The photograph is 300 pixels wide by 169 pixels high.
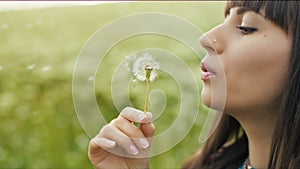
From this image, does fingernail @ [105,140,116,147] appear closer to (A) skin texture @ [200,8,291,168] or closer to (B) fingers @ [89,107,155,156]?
(B) fingers @ [89,107,155,156]

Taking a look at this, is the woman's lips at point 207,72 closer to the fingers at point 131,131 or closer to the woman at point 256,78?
the woman at point 256,78

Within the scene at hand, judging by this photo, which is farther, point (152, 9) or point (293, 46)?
point (152, 9)

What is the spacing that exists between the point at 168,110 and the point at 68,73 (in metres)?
0.29

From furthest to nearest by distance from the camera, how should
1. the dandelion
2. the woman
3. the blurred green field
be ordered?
the blurred green field → the woman → the dandelion

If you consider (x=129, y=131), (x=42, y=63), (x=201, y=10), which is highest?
(x=129, y=131)

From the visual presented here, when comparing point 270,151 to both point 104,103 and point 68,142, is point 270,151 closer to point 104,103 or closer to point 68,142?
point 104,103

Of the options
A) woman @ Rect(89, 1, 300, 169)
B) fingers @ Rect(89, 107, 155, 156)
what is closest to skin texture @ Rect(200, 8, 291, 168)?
woman @ Rect(89, 1, 300, 169)

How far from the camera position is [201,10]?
2.71 meters

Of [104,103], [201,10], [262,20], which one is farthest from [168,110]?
[201,10]

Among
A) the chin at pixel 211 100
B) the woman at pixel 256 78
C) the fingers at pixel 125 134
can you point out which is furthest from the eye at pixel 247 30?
the fingers at pixel 125 134

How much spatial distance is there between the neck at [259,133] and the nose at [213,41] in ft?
0.38

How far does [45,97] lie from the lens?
1486 millimetres

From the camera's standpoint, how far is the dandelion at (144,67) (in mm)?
784

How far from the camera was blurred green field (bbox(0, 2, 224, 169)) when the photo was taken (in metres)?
1.35
